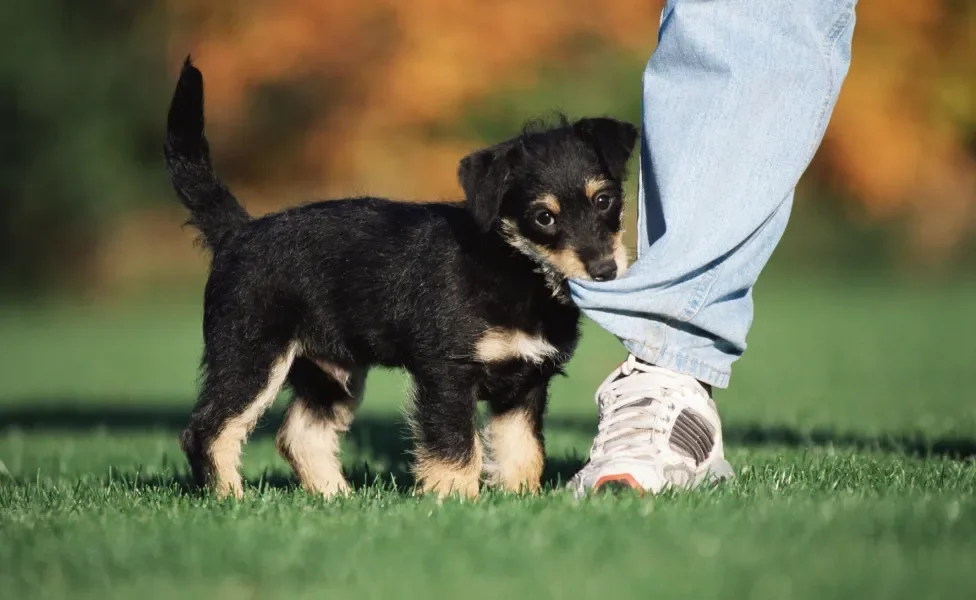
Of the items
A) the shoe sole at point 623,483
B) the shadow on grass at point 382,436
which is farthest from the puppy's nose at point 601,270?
the shadow on grass at point 382,436

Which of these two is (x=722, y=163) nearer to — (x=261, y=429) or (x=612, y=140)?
(x=612, y=140)

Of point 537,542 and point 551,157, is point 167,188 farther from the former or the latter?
point 537,542

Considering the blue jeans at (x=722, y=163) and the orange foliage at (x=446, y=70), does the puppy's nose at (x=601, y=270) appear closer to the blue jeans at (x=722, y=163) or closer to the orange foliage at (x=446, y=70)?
the blue jeans at (x=722, y=163)

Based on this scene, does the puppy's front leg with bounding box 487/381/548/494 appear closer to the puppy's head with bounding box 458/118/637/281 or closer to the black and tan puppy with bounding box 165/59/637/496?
the black and tan puppy with bounding box 165/59/637/496

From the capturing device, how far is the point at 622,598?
2.39m

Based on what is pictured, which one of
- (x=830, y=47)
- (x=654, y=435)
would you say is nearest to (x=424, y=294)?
(x=654, y=435)

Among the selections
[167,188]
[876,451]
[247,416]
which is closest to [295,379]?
[247,416]

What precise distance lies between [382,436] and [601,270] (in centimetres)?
312

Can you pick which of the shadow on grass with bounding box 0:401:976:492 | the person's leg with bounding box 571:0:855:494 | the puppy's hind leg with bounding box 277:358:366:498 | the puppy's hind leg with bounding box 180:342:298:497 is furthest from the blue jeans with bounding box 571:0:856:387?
the puppy's hind leg with bounding box 277:358:366:498

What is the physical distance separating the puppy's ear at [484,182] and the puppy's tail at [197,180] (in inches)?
45.9

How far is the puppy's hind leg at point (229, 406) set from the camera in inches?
180

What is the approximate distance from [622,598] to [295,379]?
9.56 ft

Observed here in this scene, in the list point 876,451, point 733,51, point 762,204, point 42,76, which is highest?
point 42,76

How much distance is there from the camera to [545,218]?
13.9 ft
